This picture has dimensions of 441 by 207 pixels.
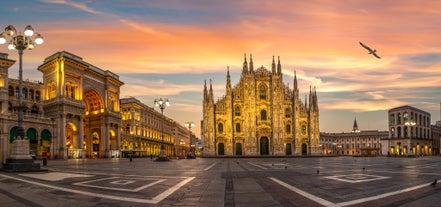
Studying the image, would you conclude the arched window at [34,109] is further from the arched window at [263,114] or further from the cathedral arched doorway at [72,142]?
the arched window at [263,114]

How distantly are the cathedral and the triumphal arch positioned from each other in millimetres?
25284

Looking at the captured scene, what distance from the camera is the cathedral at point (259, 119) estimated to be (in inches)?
3664

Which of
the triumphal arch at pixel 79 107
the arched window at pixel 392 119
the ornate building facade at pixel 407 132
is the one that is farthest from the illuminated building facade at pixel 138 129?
the arched window at pixel 392 119

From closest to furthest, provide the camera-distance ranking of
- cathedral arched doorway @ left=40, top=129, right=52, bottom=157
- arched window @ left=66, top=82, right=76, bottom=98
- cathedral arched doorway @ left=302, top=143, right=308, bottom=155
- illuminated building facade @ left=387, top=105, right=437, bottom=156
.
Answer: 1. cathedral arched doorway @ left=40, top=129, right=52, bottom=157
2. arched window @ left=66, top=82, right=76, bottom=98
3. cathedral arched doorway @ left=302, top=143, right=308, bottom=155
4. illuminated building facade @ left=387, top=105, right=437, bottom=156

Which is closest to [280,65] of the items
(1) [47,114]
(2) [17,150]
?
(1) [47,114]

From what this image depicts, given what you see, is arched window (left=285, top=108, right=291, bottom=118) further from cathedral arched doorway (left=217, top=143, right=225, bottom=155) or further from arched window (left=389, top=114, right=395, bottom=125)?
arched window (left=389, top=114, right=395, bottom=125)

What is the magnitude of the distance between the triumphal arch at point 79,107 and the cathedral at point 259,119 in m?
25.3

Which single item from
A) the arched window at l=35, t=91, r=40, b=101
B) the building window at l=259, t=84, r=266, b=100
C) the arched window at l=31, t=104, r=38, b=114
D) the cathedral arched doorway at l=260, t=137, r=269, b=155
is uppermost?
the building window at l=259, t=84, r=266, b=100

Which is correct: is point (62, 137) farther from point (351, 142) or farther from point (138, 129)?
point (351, 142)

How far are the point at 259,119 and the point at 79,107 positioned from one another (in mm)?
45833

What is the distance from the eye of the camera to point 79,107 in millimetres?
68500

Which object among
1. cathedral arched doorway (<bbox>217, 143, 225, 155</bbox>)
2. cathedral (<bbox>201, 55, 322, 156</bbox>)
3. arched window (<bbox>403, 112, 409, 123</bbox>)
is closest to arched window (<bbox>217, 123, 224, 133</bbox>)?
cathedral (<bbox>201, 55, 322, 156</bbox>)

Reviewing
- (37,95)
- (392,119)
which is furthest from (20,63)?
(392,119)

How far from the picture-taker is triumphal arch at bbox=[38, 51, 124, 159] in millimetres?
64625
